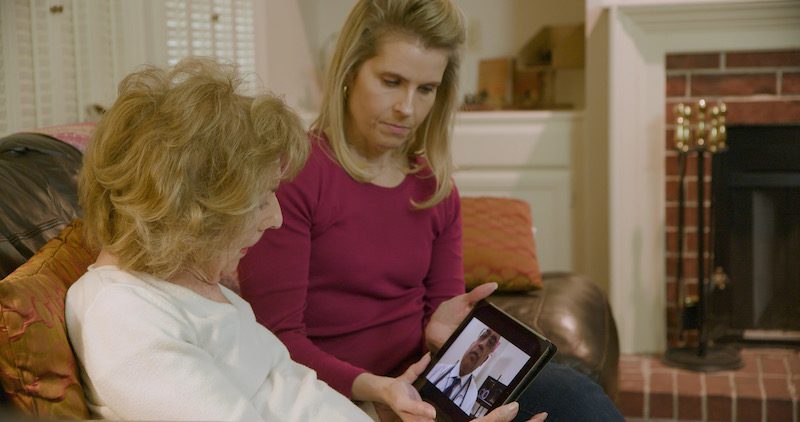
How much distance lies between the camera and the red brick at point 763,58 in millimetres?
3115

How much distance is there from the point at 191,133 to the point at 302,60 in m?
2.97

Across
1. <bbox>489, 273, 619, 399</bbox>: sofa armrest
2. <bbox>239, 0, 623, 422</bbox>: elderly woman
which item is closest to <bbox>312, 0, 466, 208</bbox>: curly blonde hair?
<bbox>239, 0, 623, 422</bbox>: elderly woman

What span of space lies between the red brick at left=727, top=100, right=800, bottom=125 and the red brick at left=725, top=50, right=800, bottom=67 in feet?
0.40

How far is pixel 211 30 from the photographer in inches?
119

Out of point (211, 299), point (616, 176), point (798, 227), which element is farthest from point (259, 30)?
point (211, 299)

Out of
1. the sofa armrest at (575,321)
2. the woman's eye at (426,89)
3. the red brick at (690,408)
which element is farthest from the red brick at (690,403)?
the woman's eye at (426,89)

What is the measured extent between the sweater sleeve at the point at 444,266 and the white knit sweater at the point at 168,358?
1.82 ft

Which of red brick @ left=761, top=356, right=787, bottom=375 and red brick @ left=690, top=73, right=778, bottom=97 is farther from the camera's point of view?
red brick @ left=690, top=73, right=778, bottom=97

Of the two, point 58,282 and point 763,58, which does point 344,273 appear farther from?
point 763,58

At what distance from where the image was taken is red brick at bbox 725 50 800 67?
123 inches

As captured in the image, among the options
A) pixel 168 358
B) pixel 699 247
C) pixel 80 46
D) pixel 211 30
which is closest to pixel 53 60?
pixel 80 46

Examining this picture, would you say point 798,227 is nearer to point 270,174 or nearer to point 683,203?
point 683,203

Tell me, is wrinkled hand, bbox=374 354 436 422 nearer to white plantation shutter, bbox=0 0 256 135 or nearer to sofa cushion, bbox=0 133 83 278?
sofa cushion, bbox=0 133 83 278

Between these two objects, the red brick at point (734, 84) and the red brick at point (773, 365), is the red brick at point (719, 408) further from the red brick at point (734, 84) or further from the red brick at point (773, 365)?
the red brick at point (734, 84)
